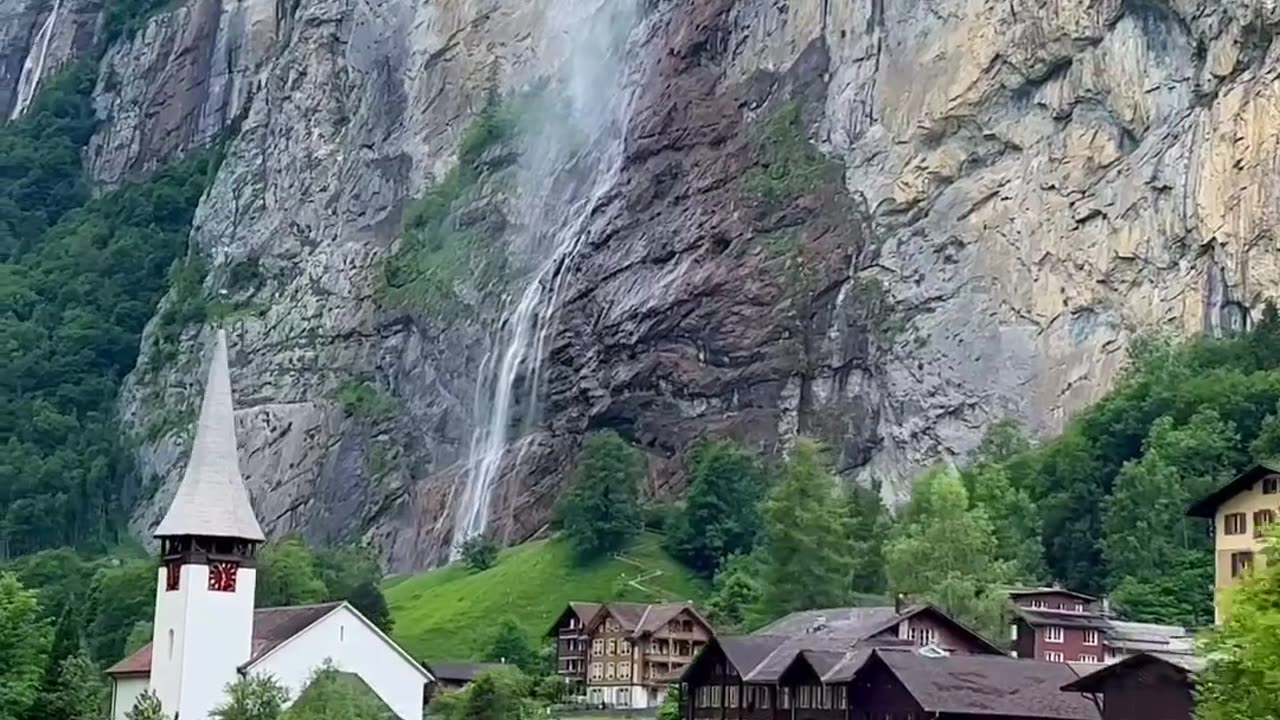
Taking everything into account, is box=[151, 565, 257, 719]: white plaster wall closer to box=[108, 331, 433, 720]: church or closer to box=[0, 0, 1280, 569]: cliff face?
box=[108, 331, 433, 720]: church

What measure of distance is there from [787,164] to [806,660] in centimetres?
6625

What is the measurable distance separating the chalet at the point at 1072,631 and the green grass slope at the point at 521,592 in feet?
107

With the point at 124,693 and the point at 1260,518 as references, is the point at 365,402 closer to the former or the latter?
the point at 124,693

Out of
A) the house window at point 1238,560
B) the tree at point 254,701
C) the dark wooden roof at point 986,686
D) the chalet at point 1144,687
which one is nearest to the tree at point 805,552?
the house window at point 1238,560

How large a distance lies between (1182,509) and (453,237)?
73.2m

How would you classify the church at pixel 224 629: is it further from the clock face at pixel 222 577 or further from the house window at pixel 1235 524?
the house window at pixel 1235 524

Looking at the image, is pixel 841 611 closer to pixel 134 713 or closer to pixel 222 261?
pixel 134 713

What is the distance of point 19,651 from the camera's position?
75375 mm

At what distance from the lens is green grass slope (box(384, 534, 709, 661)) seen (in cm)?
12550

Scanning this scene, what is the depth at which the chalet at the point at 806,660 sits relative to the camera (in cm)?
8362

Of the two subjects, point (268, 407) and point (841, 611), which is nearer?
point (841, 611)

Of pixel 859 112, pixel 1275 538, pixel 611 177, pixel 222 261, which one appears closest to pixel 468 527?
pixel 611 177

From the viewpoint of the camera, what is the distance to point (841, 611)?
318 ft

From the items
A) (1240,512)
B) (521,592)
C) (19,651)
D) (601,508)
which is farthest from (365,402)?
(19,651)
